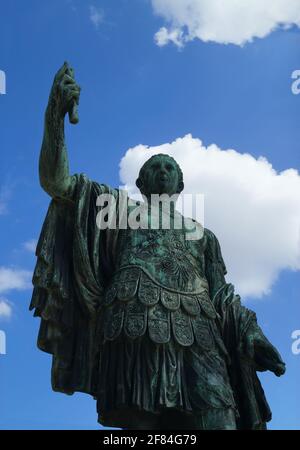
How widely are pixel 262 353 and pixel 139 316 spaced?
155 cm

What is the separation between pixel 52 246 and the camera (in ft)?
30.3

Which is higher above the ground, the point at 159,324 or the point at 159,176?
the point at 159,176

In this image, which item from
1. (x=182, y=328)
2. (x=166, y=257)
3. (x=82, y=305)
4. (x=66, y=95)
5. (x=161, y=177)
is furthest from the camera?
(x=161, y=177)

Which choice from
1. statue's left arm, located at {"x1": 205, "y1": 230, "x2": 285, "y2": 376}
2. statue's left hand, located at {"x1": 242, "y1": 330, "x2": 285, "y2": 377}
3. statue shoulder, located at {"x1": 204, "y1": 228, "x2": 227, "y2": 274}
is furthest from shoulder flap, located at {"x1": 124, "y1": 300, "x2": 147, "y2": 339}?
statue shoulder, located at {"x1": 204, "y1": 228, "x2": 227, "y2": 274}

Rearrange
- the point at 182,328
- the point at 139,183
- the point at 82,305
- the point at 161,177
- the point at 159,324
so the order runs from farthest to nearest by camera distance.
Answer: the point at 139,183 < the point at 161,177 < the point at 82,305 < the point at 182,328 < the point at 159,324

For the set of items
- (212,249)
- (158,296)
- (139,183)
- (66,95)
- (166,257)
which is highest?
(66,95)

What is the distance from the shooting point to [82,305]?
9102 millimetres

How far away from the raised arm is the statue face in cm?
123

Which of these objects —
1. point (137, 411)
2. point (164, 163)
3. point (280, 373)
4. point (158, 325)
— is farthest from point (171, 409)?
point (164, 163)

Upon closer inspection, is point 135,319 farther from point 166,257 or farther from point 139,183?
point 139,183

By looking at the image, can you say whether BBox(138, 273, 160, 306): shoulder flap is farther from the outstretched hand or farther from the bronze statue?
the outstretched hand

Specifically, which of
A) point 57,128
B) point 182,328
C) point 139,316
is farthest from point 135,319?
point 57,128

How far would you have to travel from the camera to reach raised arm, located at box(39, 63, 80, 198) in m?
8.84
